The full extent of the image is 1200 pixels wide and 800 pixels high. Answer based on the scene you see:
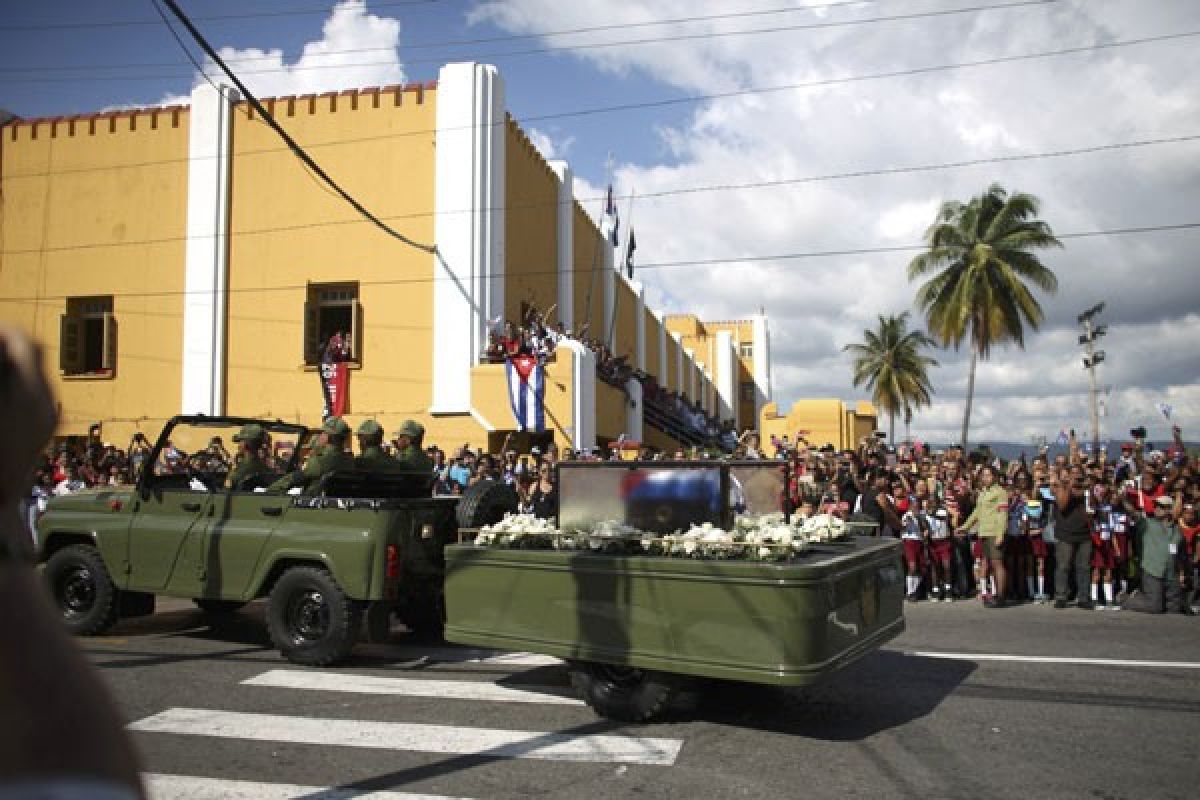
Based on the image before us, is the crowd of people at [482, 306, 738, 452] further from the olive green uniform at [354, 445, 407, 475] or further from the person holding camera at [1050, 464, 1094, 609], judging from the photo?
the olive green uniform at [354, 445, 407, 475]

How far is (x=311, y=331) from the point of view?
20969 mm

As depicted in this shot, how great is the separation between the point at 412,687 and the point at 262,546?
1.97m

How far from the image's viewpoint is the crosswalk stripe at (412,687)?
6.79m

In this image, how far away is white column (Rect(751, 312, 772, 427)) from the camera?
63.2 meters

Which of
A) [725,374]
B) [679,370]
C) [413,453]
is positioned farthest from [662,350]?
[413,453]

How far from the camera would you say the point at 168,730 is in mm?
5953

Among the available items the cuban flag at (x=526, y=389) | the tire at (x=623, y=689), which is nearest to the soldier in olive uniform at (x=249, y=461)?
the tire at (x=623, y=689)

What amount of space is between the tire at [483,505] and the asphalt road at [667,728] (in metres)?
1.29

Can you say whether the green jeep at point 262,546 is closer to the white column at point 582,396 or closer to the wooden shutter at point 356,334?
the white column at point 582,396

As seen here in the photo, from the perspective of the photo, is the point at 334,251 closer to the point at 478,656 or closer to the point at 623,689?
the point at 478,656

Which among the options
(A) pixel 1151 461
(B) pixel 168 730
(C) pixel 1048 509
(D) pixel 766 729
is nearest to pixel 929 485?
(C) pixel 1048 509

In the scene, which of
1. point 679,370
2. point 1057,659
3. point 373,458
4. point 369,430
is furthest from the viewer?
point 679,370

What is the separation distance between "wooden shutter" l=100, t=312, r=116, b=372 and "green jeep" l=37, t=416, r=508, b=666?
14445 millimetres

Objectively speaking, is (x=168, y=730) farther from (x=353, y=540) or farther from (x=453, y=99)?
(x=453, y=99)
